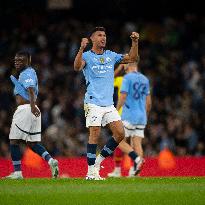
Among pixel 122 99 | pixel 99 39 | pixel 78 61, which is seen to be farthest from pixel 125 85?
pixel 78 61

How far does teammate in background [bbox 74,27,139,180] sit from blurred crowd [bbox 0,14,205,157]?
1008 centimetres

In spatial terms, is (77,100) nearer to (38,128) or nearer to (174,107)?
(174,107)

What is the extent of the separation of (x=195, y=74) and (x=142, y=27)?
14.5 feet

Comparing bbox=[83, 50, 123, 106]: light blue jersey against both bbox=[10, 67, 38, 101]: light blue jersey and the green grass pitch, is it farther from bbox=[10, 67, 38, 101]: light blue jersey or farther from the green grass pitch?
the green grass pitch

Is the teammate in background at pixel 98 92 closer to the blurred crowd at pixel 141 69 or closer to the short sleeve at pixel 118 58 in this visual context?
the short sleeve at pixel 118 58

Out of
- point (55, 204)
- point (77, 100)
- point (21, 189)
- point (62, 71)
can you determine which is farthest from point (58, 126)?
point (55, 204)

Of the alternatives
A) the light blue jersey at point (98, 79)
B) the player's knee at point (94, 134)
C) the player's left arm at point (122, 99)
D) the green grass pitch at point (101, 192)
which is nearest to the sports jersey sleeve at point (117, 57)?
the light blue jersey at point (98, 79)

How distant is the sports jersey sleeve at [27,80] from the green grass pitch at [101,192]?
171 centimetres

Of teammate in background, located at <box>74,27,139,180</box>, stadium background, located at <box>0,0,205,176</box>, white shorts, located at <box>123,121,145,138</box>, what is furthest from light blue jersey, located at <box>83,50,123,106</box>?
stadium background, located at <box>0,0,205,176</box>

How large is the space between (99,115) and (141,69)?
528 inches

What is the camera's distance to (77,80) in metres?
27.9

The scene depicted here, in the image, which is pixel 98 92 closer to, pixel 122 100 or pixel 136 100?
pixel 122 100

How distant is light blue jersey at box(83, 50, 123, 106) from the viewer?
1472 centimetres

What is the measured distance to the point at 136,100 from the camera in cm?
1816
